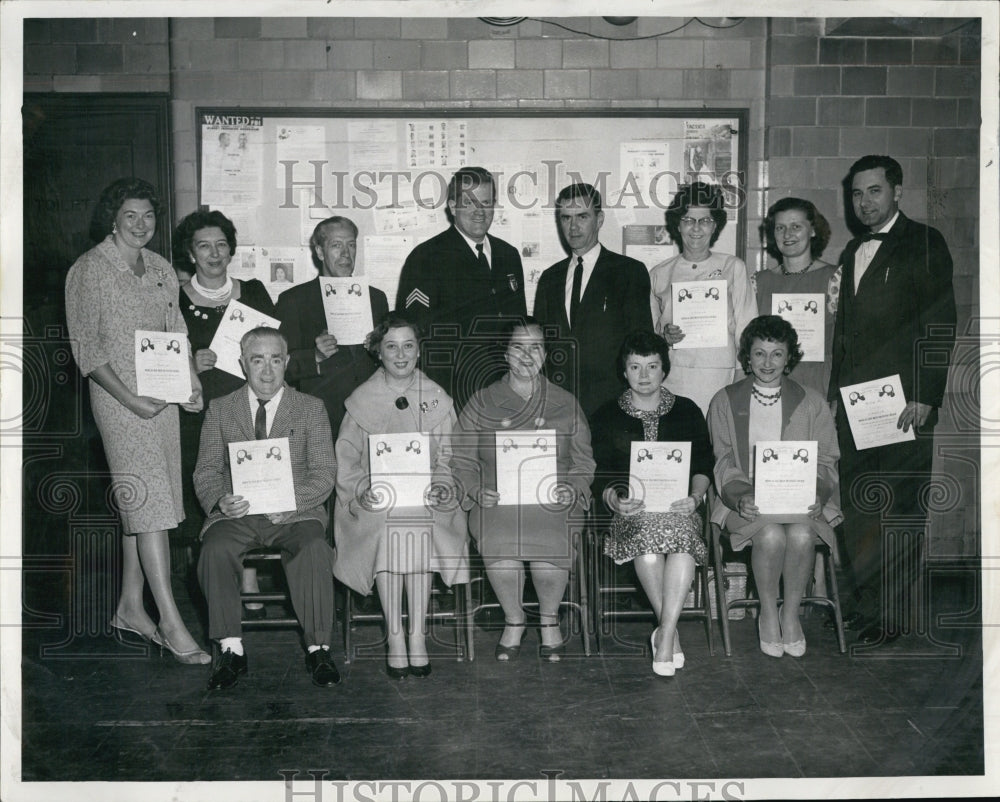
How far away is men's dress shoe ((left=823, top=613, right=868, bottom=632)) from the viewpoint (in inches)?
180

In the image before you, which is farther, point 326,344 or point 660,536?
point 326,344

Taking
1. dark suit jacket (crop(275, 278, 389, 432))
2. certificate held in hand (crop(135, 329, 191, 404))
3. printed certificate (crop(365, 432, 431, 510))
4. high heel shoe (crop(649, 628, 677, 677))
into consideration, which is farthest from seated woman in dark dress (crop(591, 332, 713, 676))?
certificate held in hand (crop(135, 329, 191, 404))

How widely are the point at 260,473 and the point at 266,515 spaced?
0.18m

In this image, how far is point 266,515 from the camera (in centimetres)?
413

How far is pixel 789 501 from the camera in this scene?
4.20m

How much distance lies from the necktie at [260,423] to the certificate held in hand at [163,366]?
0.30 meters

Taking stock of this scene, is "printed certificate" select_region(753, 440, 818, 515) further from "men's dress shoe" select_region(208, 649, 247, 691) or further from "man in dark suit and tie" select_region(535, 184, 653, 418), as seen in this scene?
"men's dress shoe" select_region(208, 649, 247, 691)

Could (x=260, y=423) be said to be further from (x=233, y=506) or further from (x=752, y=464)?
(x=752, y=464)

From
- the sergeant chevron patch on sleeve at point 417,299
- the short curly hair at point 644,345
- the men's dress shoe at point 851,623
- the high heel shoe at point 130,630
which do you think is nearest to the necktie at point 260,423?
the sergeant chevron patch on sleeve at point 417,299

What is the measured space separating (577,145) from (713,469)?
1868mm

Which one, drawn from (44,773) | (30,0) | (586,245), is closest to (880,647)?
(586,245)

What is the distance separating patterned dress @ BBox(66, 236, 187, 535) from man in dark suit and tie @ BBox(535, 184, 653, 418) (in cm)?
174

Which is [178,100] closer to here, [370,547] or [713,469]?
[370,547]

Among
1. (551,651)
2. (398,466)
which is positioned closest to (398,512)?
(398,466)
